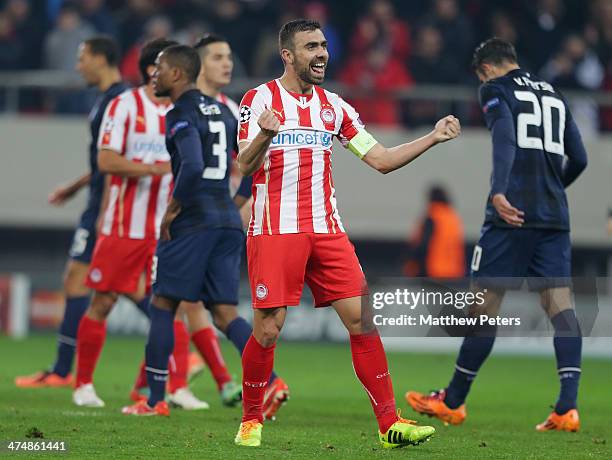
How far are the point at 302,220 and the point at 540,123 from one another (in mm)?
2040

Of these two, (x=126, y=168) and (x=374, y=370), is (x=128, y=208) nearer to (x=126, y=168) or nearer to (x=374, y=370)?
(x=126, y=168)

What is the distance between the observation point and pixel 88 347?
8.80m

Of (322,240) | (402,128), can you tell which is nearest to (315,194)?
(322,240)

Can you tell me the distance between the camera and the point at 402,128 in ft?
53.4

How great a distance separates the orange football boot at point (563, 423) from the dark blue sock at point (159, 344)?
224 centimetres

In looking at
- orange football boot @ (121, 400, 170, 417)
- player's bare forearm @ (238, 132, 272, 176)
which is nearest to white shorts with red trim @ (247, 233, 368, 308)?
player's bare forearm @ (238, 132, 272, 176)

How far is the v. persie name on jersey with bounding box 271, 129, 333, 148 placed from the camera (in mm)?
6625

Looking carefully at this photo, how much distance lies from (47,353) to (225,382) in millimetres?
4897

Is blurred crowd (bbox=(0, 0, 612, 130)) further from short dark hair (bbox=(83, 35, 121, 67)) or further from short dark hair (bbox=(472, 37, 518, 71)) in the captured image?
short dark hair (bbox=(472, 37, 518, 71))

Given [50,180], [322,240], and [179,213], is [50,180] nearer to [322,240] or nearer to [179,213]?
[179,213]

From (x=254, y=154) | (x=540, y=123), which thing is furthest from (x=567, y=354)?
(x=254, y=154)

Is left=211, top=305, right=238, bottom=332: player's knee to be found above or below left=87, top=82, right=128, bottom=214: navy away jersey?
below

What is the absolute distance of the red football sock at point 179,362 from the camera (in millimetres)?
8836

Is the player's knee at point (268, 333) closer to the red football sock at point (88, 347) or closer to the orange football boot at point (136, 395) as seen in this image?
the orange football boot at point (136, 395)
